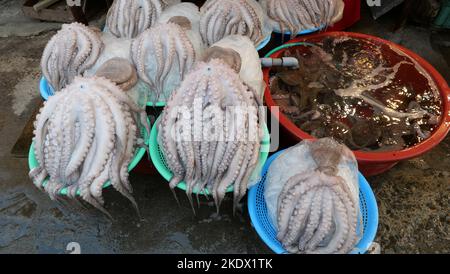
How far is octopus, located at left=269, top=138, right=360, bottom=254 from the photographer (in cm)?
215

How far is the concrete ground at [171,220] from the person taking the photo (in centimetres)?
296

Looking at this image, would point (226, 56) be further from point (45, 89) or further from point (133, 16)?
point (45, 89)

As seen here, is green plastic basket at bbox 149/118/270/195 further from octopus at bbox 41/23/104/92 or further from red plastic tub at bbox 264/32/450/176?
octopus at bbox 41/23/104/92

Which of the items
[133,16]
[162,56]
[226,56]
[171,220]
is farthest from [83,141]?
[133,16]

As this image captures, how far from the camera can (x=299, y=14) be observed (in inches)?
153

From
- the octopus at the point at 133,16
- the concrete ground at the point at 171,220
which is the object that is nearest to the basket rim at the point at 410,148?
the concrete ground at the point at 171,220

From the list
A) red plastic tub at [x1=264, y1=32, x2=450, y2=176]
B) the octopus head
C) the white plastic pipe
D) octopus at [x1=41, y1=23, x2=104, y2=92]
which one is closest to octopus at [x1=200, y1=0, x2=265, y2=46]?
the white plastic pipe

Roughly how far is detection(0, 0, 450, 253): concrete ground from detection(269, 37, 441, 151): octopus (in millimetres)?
562

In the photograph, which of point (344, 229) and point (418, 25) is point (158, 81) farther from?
point (418, 25)

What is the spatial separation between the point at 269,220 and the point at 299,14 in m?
2.54

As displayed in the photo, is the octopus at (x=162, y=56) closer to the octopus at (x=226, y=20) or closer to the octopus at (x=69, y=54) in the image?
the octopus at (x=69, y=54)

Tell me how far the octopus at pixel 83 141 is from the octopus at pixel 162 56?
21.7 inches

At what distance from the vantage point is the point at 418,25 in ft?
16.8

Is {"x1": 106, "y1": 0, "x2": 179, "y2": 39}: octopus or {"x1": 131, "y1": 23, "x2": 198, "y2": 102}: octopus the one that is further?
{"x1": 106, "y1": 0, "x2": 179, "y2": 39}: octopus
